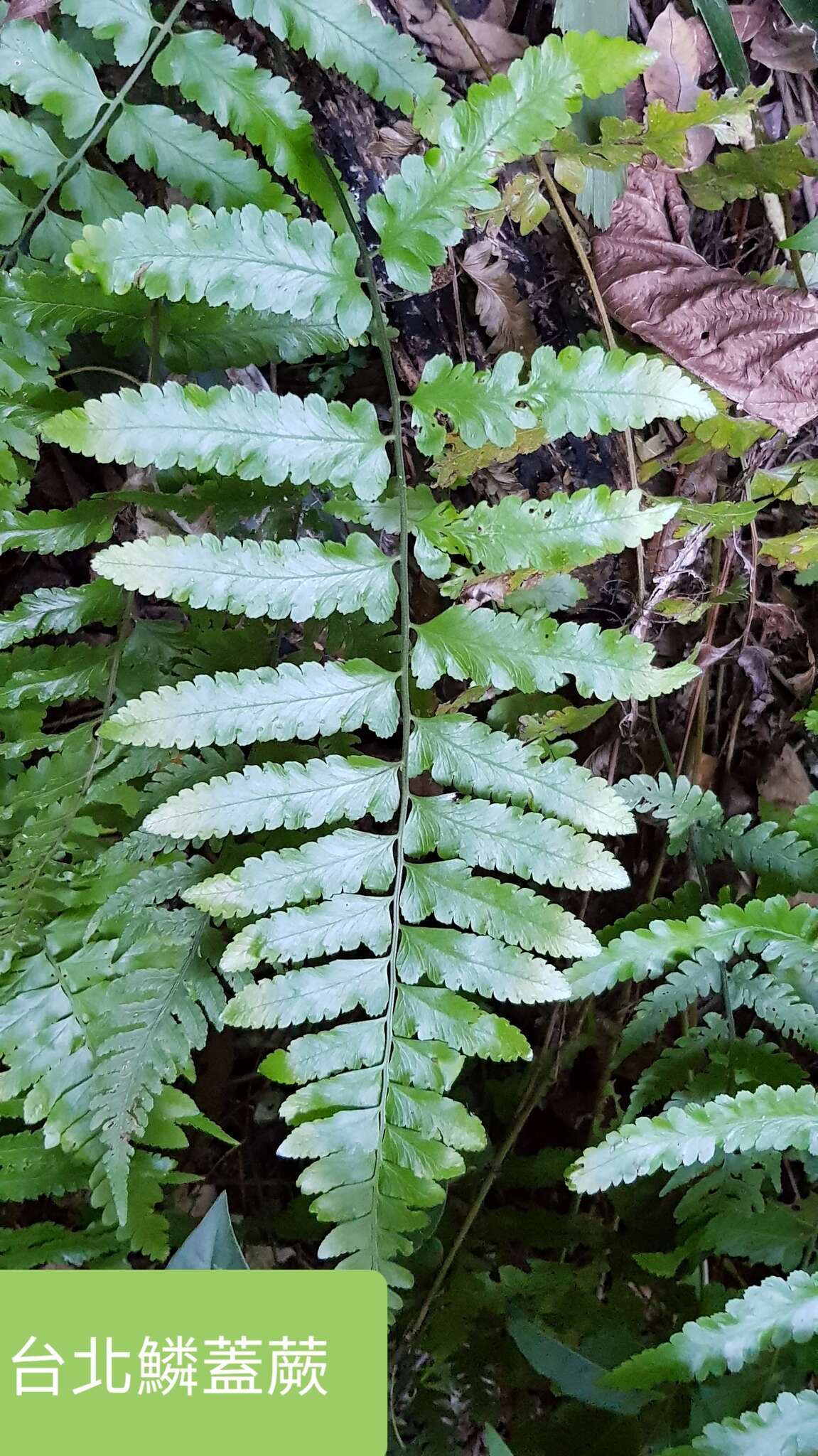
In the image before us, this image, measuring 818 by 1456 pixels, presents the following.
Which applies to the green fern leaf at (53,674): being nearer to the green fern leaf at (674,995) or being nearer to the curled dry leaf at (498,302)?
the curled dry leaf at (498,302)

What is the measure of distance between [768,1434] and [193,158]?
1732mm

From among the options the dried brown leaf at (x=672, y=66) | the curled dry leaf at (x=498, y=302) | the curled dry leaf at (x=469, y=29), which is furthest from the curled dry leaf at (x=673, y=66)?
the curled dry leaf at (x=498, y=302)

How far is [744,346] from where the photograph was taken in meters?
1.50

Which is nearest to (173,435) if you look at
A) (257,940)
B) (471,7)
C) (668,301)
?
(257,940)

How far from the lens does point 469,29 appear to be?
1.51 m

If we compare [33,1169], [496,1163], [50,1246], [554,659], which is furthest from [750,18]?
[50,1246]

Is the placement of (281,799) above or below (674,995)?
above

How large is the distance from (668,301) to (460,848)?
38.4 inches

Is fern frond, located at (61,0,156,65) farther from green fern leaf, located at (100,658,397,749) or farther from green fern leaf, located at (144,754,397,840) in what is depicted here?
green fern leaf, located at (144,754,397,840)

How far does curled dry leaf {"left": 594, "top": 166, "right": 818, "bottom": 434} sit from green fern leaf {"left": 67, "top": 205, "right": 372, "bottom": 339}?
0.57 m

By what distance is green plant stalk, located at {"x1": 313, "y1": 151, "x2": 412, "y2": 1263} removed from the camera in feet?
3.94

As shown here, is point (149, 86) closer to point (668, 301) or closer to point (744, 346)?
point (668, 301)

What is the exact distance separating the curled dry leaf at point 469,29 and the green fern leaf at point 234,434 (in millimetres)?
759

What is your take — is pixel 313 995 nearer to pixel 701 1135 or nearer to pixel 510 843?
pixel 510 843
